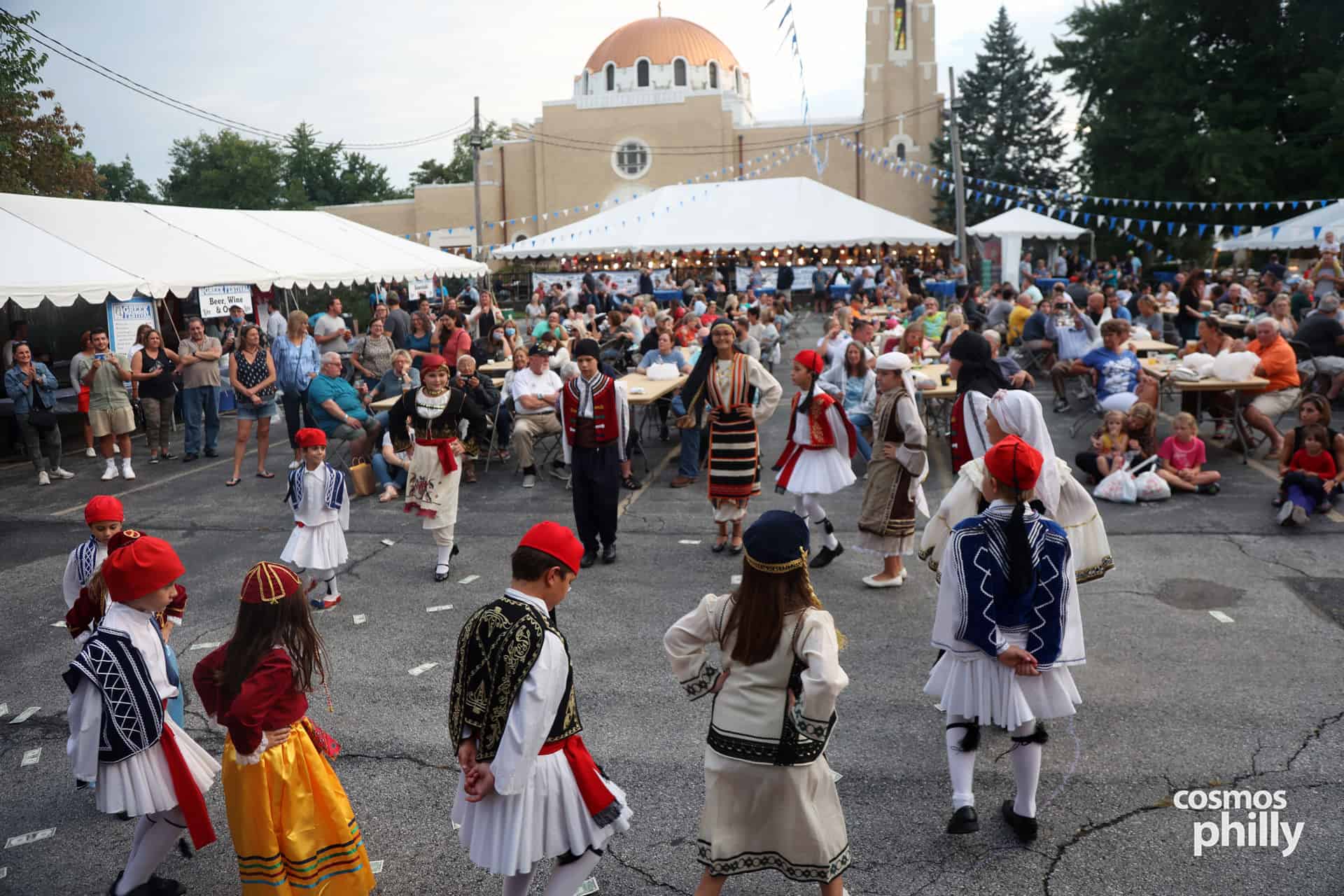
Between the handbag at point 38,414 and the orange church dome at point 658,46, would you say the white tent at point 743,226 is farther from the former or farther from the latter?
the orange church dome at point 658,46

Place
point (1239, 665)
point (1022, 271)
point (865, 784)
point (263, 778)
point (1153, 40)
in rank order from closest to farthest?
point (263, 778), point (865, 784), point (1239, 665), point (1022, 271), point (1153, 40)

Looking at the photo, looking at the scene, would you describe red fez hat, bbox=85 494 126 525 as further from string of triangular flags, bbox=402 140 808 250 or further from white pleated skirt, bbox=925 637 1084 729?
string of triangular flags, bbox=402 140 808 250

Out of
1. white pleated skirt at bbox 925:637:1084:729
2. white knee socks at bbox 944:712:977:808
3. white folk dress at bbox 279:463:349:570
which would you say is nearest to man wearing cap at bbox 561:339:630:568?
white folk dress at bbox 279:463:349:570

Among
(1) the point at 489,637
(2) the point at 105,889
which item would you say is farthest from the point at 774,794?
(2) the point at 105,889

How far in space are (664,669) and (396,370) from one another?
6.72 metres

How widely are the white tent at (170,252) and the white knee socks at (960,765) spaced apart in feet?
39.5

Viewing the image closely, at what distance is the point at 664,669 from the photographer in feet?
20.3

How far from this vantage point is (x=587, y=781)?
3.36 m

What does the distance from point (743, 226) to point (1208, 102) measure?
1833cm

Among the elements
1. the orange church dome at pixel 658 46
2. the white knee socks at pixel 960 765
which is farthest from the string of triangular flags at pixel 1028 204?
the white knee socks at pixel 960 765

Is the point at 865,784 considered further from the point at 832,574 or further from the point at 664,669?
the point at 832,574

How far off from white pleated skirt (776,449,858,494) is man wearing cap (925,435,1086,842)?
12.3ft

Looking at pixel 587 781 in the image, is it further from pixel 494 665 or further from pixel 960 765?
pixel 960 765

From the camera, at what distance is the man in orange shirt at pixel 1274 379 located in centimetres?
1125
